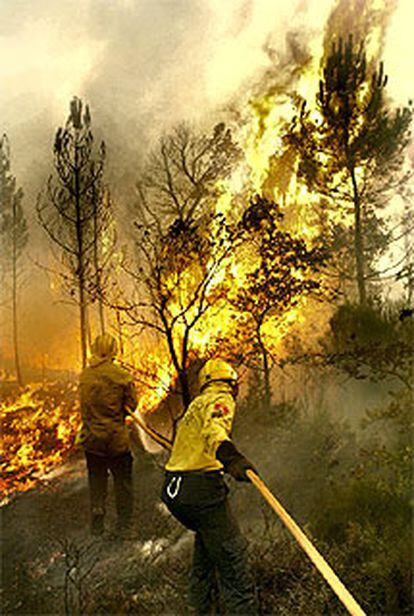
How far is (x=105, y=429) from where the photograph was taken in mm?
3990

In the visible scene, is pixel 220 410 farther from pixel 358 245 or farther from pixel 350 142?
pixel 350 142

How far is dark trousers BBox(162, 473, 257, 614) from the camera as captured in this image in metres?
2.92

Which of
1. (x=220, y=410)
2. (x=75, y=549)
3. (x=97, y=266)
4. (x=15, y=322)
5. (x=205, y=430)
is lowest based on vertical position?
(x=75, y=549)

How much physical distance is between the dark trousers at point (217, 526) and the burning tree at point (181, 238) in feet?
4.81

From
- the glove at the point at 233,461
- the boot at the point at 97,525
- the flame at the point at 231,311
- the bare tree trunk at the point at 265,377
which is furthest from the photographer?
the bare tree trunk at the point at 265,377

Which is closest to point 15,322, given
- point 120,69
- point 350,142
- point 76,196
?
point 76,196

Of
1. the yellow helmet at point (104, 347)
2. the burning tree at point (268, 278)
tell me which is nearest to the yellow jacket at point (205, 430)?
the yellow helmet at point (104, 347)

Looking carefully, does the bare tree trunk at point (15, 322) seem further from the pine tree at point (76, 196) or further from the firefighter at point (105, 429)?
the firefighter at point (105, 429)

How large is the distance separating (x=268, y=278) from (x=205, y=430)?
85.4 inches

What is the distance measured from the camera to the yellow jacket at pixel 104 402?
3975mm

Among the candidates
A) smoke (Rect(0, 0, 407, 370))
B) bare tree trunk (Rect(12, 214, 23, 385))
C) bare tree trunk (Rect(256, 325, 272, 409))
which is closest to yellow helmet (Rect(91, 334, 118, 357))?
smoke (Rect(0, 0, 407, 370))

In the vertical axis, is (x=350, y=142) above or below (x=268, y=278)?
above

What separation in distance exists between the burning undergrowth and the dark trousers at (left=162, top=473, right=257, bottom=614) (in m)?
1.84

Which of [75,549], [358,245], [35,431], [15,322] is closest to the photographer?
Answer: [75,549]
